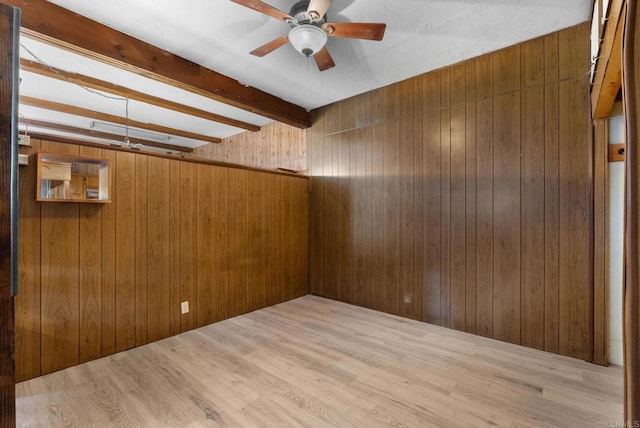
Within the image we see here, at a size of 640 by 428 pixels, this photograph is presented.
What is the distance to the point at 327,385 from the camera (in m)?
2.03

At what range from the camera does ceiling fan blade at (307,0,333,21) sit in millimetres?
1831

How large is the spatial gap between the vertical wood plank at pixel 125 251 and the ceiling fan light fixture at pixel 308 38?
1684mm

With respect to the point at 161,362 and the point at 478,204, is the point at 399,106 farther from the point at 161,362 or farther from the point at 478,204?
the point at 161,362

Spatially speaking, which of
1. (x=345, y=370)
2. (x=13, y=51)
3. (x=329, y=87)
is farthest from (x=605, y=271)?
(x=13, y=51)

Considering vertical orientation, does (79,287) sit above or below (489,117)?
below

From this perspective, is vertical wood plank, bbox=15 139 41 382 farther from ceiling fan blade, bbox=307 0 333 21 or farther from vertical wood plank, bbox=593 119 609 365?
vertical wood plank, bbox=593 119 609 365

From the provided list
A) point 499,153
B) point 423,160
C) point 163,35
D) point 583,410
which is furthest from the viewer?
point 423,160

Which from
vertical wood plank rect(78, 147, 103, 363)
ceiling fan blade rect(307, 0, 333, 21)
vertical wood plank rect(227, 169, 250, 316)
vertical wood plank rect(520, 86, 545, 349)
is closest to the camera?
ceiling fan blade rect(307, 0, 333, 21)

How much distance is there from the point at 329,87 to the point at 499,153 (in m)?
1.98

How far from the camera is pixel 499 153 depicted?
107 inches

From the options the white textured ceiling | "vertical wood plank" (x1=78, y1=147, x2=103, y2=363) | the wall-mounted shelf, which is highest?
the white textured ceiling

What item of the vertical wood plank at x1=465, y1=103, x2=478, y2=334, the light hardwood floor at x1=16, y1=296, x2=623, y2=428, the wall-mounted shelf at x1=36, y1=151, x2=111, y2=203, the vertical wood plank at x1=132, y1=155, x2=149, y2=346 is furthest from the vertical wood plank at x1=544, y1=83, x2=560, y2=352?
the wall-mounted shelf at x1=36, y1=151, x2=111, y2=203

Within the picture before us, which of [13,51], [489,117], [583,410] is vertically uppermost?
[489,117]

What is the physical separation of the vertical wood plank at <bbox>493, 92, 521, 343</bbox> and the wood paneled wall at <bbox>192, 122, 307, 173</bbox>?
8.37 ft
